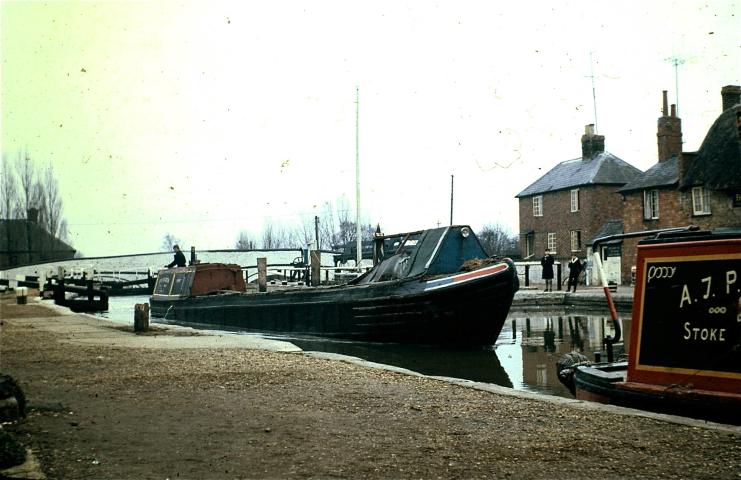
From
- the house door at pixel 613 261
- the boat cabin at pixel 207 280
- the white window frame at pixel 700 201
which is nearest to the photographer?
the boat cabin at pixel 207 280

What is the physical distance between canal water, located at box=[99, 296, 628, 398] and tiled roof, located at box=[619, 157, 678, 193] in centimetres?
1709

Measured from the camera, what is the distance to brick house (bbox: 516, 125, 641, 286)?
45062 millimetres

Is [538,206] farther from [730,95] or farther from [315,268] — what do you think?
[315,268]

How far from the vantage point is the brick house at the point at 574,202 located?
45062 millimetres

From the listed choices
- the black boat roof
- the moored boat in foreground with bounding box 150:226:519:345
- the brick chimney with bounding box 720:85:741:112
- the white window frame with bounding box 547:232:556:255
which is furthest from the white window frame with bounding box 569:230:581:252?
the black boat roof

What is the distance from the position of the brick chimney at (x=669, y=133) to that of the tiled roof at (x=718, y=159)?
432cm

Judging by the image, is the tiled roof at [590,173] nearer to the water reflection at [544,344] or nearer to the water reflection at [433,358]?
the water reflection at [544,344]

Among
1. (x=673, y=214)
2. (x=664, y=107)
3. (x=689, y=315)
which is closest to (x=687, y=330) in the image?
(x=689, y=315)

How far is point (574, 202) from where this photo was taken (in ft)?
153

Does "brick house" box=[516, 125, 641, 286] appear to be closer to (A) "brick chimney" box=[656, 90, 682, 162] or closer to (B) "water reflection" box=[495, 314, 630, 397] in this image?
(A) "brick chimney" box=[656, 90, 682, 162]

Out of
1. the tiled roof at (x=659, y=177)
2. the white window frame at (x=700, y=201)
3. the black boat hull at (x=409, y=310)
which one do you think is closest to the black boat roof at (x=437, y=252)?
the black boat hull at (x=409, y=310)

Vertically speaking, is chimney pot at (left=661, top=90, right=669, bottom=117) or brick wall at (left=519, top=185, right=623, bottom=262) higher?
chimney pot at (left=661, top=90, right=669, bottom=117)

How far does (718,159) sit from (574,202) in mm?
15018

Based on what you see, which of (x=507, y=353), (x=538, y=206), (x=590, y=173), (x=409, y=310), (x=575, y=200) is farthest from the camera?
(x=538, y=206)
